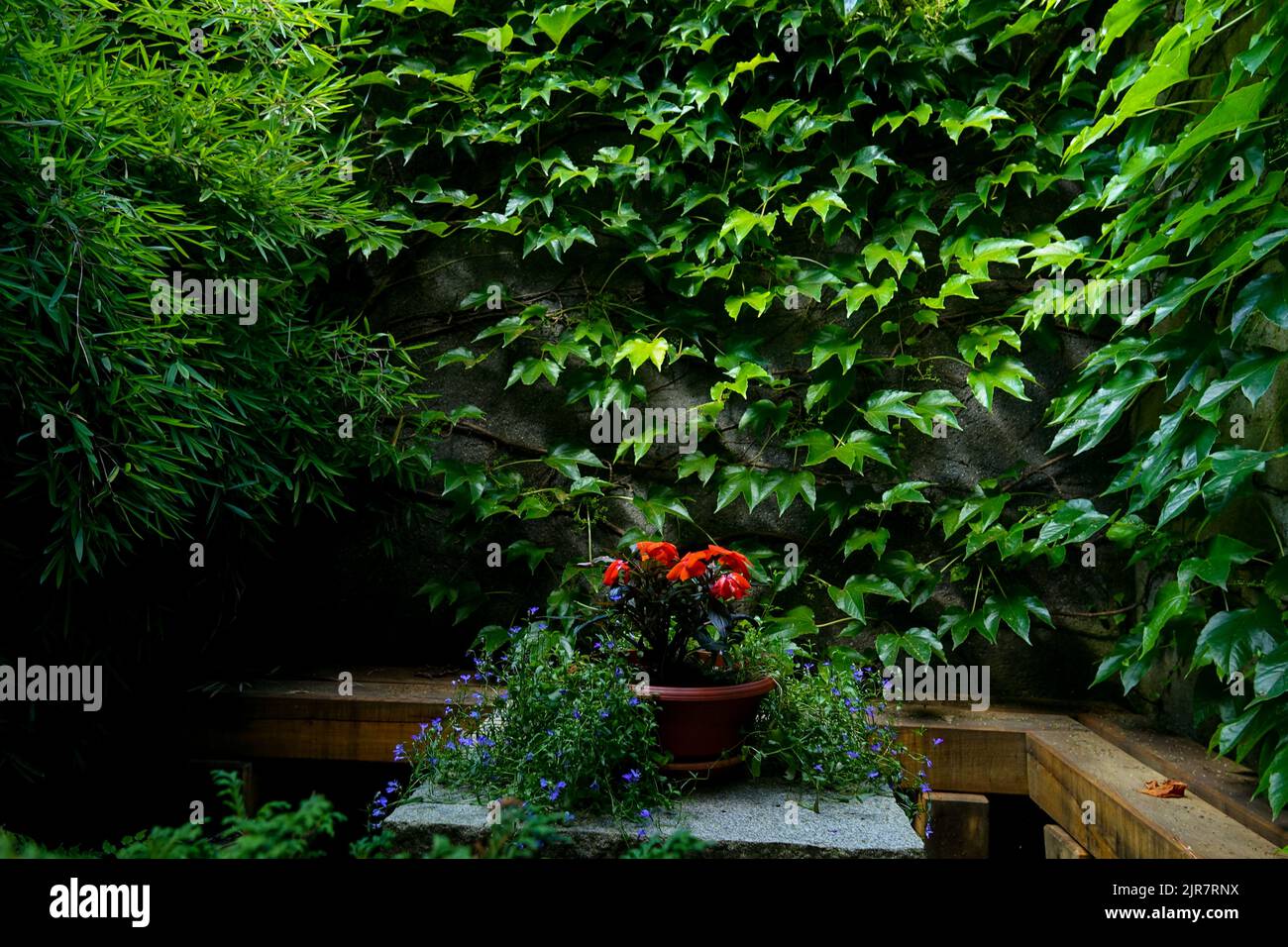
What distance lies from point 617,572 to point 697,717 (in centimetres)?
35

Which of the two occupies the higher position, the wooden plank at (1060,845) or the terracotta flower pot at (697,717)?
the terracotta flower pot at (697,717)

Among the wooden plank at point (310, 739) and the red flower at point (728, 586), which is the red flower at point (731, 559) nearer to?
the red flower at point (728, 586)

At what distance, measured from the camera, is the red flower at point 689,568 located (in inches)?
68.4

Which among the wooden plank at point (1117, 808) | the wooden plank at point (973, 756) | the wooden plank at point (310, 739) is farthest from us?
the wooden plank at point (310, 739)

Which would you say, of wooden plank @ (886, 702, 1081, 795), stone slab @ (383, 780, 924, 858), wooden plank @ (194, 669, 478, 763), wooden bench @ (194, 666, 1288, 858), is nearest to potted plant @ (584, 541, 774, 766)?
stone slab @ (383, 780, 924, 858)

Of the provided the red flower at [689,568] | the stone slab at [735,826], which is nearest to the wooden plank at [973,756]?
the stone slab at [735,826]

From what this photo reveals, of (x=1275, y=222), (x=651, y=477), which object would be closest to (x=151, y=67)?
(x=651, y=477)

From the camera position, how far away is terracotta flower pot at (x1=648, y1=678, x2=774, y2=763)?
174 centimetres

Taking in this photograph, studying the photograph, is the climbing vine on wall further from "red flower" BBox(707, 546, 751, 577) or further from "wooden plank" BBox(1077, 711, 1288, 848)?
"red flower" BBox(707, 546, 751, 577)

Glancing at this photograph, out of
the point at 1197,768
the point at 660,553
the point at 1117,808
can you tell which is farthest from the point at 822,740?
the point at 1197,768

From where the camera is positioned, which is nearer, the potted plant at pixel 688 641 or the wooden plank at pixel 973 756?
the potted plant at pixel 688 641

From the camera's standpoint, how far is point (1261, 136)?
66.7 inches

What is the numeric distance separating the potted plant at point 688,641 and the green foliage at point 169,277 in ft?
3.62
